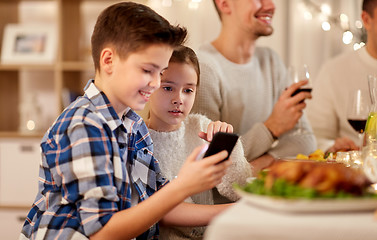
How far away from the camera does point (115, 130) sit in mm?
1307

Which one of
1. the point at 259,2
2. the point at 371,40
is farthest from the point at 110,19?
the point at 371,40

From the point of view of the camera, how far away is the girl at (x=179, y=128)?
1.59 meters

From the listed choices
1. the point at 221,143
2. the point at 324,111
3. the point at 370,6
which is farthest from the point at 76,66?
the point at 221,143

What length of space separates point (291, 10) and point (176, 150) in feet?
8.32

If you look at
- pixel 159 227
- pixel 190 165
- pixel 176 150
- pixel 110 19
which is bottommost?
pixel 159 227

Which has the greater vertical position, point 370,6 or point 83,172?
point 370,6

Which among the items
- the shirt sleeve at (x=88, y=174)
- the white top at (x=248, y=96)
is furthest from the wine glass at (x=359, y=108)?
the shirt sleeve at (x=88, y=174)

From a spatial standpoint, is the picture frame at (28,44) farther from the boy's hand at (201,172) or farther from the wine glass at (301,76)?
the boy's hand at (201,172)

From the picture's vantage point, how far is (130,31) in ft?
4.20

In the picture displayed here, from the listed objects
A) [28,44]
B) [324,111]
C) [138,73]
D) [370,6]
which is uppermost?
[370,6]

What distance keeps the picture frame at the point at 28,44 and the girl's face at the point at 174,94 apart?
2.52 meters

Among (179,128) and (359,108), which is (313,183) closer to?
(179,128)

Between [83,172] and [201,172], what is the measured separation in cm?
27

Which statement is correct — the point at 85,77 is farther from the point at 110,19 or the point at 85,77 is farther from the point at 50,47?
the point at 110,19
